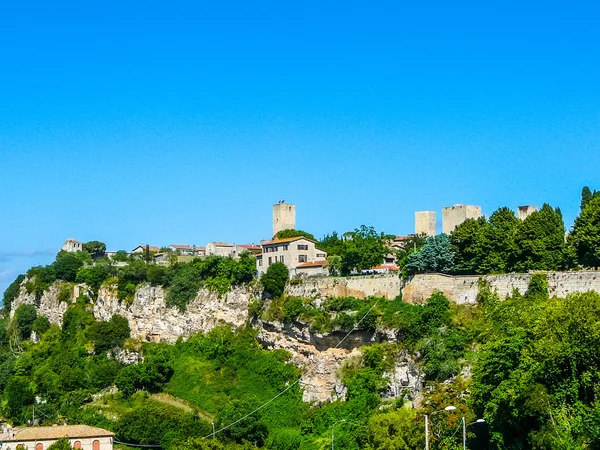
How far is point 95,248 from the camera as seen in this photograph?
125m

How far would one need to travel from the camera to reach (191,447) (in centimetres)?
5588

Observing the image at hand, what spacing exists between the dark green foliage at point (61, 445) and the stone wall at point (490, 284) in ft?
75.0

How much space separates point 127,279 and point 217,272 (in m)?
12.5

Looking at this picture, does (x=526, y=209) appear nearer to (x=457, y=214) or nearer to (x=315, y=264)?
(x=457, y=214)

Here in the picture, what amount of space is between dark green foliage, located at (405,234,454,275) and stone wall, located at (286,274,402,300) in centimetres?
148

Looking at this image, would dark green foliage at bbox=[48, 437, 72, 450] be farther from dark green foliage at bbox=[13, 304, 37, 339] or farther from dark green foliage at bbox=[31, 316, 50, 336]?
dark green foliage at bbox=[13, 304, 37, 339]

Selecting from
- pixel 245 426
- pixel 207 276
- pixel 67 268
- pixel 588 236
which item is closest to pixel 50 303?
pixel 67 268

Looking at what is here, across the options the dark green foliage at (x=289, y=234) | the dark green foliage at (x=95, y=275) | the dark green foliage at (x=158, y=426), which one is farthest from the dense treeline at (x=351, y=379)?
the dark green foliage at (x=289, y=234)

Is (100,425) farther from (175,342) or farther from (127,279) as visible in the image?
(127,279)

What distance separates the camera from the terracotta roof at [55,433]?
64.6 m

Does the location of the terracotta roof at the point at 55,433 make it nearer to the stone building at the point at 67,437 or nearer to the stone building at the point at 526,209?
the stone building at the point at 67,437

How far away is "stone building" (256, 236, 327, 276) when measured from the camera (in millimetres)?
→ 82375

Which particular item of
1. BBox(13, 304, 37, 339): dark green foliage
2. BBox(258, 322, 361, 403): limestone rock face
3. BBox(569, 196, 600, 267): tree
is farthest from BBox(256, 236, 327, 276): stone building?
BBox(13, 304, 37, 339): dark green foliage

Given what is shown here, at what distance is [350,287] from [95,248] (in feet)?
208
